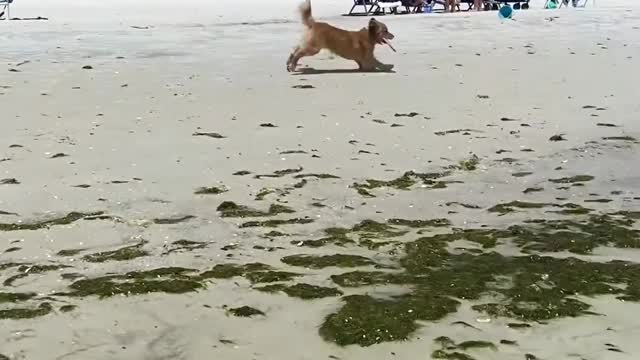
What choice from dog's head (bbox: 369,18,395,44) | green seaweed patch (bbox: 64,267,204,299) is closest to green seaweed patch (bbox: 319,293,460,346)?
green seaweed patch (bbox: 64,267,204,299)

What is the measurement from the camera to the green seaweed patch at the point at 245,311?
2.59 meters

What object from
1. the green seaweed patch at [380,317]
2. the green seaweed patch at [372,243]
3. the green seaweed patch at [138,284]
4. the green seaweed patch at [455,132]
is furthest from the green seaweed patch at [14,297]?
the green seaweed patch at [455,132]

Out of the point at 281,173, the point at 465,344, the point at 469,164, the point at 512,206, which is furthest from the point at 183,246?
the point at 469,164

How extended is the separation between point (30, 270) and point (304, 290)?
3.55ft

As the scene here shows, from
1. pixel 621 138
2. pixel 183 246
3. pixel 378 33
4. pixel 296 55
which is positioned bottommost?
pixel 621 138

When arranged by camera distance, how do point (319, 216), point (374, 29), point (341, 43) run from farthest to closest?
point (374, 29), point (341, 43), point (319, 216)

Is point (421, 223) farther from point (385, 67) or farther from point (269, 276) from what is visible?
point (385, 67)

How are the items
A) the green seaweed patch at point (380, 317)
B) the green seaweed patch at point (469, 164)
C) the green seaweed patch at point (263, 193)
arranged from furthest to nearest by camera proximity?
the green seaweed patch at point (469, 164) → the green seaweed patch at point (263, 193) → the green seaweed patch at point (380, 317)

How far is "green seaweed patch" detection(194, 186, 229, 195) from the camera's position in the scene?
401cm

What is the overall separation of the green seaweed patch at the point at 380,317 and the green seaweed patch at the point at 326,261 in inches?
13.6

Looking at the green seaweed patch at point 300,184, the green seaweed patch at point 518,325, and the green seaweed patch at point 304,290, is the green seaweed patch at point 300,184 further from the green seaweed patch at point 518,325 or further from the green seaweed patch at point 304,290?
the green seaweed patch at point 518,325

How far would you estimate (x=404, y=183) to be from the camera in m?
4.26

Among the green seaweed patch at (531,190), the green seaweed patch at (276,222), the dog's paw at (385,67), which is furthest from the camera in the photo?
the dog's paw at (385,67)

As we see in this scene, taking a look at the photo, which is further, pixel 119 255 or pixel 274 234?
pixel 274 234
